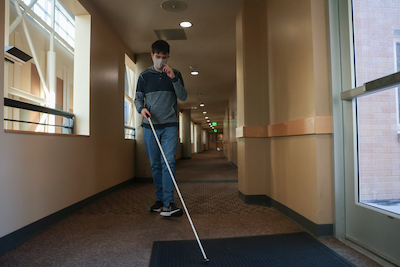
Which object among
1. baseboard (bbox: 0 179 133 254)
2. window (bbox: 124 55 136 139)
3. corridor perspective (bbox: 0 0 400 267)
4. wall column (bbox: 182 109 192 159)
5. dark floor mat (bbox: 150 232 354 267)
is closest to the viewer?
dark floor mat (bbox: 150 232 354 267)

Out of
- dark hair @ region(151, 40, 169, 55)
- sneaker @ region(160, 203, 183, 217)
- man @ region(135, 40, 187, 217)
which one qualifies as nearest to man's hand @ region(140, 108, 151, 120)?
man @ region(135, 40, 187, 217)

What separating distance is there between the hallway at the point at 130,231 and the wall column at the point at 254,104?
28 centimetres

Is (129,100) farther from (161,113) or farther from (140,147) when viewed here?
(161,113)

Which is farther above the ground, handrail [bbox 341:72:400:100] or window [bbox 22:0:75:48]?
window [bbox 22:0:75:48]

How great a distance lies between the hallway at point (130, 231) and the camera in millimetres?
1487

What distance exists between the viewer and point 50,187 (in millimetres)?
2232

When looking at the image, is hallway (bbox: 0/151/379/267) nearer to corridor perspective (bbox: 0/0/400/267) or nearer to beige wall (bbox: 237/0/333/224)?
corridor perspective (bbox: 0/0/400/267)

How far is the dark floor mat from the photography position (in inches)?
55.1

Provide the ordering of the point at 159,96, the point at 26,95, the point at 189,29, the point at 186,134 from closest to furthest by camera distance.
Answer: the point at 159,96, the point at 26,95, the point at 189,29, the point at 186,134

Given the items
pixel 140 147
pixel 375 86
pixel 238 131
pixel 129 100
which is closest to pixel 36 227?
pixel 238 131

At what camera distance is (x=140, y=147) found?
4.84 metres

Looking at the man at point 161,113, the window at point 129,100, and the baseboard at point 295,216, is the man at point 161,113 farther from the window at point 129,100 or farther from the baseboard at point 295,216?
the window at point 129,100

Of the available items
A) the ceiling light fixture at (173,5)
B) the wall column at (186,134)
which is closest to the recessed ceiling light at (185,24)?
the ceiling light fixture at (173,5)

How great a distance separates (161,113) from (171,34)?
7.22 feet
